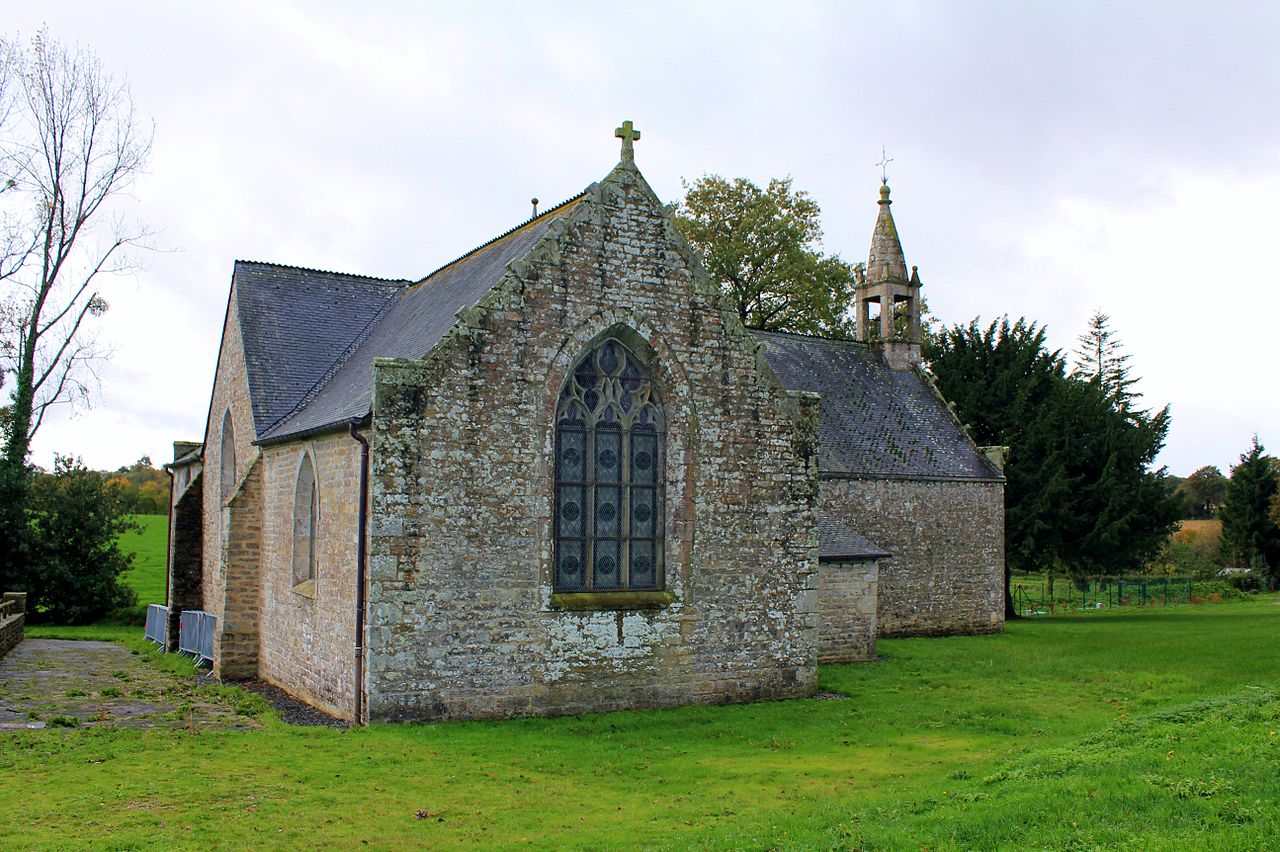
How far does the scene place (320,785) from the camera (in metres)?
11.1

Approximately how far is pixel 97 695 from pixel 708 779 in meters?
10.8

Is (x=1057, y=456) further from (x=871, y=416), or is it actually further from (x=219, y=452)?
(x=219, y=452)

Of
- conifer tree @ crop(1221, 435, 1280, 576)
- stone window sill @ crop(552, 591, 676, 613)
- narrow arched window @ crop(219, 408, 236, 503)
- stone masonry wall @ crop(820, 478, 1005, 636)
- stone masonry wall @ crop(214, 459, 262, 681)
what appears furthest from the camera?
conifer tree @ crop(1221, 435, 1280, 576)

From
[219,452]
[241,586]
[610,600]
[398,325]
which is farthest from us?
[219,452]

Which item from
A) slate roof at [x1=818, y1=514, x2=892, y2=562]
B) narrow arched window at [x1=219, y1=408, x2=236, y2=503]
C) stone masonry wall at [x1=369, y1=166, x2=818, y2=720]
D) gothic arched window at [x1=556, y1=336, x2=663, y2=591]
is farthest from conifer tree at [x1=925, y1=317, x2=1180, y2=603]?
narrow arched window at [x1=219, y1=408, x2=236, y2=503]

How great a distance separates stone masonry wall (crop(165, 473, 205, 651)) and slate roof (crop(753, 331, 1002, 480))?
606 inches

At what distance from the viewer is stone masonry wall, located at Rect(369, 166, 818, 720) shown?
14.3m

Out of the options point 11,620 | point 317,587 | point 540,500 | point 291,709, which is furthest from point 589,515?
point 11,620

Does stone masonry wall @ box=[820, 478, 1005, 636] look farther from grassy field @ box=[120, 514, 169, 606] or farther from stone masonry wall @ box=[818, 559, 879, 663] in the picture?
grassy field @ box=[120, 514, 169, 606]

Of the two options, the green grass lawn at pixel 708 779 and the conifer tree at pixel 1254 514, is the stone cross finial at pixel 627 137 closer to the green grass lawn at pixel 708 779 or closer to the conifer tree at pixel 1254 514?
the green grass lawn at pixel 708 779

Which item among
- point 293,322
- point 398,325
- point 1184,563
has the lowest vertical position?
point 1184,563

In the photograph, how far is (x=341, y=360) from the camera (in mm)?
21266

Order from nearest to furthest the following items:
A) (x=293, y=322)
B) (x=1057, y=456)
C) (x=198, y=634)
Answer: (x=198, y=634)
(x=293, y=322)
(x=1057, y=456)

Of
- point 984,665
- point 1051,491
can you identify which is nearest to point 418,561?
point 984,665
